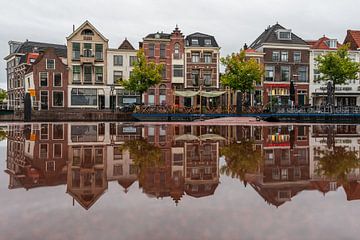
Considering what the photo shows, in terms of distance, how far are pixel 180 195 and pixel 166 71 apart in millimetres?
39959

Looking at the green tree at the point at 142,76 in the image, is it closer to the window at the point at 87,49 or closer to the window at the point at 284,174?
the window at the point at 87,49

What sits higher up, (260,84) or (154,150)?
(260,84)

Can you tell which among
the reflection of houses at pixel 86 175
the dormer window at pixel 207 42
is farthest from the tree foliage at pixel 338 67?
the reflection of houses at pixel 86 175

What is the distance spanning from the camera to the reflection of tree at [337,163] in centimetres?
662

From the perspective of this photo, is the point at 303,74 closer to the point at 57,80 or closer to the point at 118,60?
the point at 118,60

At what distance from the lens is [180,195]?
5.22m

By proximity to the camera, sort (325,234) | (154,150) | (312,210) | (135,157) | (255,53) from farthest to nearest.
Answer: (255,53) < (154,150) < (135,157) < (312,210) < (325,234)

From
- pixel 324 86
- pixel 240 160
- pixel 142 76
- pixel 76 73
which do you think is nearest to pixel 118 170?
pixel 240 160

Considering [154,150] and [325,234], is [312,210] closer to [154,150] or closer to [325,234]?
[325,234]

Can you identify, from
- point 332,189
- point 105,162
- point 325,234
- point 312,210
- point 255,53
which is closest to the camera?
point 325,234

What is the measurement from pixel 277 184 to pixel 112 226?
3.19 metres

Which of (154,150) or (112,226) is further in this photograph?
(154,150)

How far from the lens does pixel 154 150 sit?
32.9ft

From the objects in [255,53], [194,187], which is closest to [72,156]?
[194,187]
